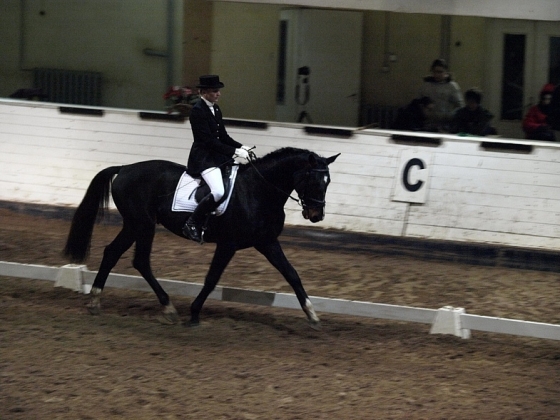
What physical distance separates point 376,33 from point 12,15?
6.98 meters

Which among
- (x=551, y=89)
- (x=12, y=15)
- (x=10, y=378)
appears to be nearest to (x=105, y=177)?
(x=10, y=378)

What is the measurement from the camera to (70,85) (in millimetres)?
17281

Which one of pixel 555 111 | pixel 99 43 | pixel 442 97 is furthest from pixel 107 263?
pixel 99 43

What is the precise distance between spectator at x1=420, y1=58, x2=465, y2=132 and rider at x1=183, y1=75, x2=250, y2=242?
513cm

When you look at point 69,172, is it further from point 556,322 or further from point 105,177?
point 556,322

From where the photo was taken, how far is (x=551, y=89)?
41.8 ft

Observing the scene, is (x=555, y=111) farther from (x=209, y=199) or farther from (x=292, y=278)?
(x=209, y=199)

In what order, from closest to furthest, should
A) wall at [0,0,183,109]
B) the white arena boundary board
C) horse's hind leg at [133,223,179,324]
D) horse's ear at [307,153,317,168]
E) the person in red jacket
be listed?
the white arena boundary board
horse's ear at [307,153,317,168]
horse's hind leg at [133,223,179,324]
the person in red jacket
wall at [0,0,183,109]

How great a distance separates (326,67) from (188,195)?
767 cm

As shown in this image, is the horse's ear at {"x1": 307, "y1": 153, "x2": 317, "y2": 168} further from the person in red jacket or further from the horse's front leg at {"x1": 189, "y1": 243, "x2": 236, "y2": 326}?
the person in red jacket

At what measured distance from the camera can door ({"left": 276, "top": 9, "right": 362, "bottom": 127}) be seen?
15.5 m

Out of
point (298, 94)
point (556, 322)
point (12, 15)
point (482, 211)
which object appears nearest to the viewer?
point (556, 322)

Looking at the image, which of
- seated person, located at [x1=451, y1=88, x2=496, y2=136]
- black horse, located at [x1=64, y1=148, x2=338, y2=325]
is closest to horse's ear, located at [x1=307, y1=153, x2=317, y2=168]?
black horse, located at [x1=64, y1=148, x2=338, y2=325]

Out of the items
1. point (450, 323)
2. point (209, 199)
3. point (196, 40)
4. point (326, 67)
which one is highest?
point (196, 40)
